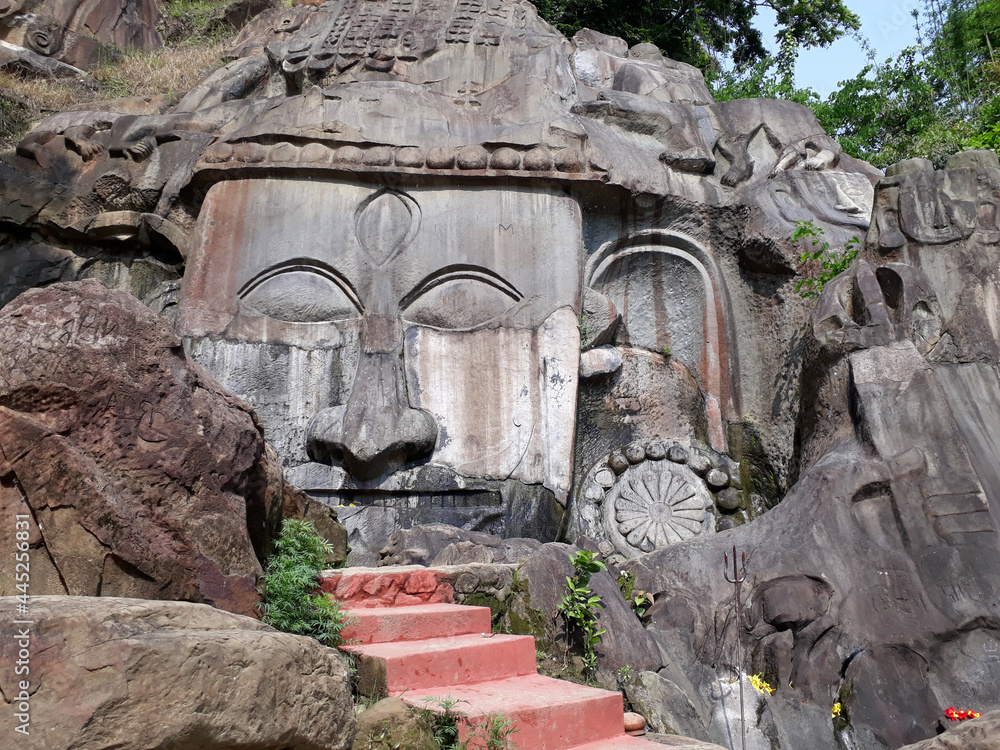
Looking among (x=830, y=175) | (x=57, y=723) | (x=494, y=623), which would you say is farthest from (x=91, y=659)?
(x=830, y=175)

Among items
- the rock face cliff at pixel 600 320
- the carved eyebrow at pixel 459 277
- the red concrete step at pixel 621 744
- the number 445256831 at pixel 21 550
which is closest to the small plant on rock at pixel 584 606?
the rock face cliff at pixel 600 320

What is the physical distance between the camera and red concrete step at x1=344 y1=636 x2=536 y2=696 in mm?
3113

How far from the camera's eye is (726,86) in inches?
593

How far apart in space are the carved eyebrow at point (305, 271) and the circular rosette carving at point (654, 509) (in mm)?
2555

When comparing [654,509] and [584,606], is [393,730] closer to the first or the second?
[584,606]

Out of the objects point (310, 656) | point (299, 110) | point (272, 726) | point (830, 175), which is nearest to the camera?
point (272, 726)

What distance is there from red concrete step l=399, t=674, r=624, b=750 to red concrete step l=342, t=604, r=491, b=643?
1.24ft

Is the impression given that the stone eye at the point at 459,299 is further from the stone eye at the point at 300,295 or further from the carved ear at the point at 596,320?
the carved ear at the point at 596,320

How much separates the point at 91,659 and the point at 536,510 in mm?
4571

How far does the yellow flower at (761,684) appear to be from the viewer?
4.45 meters

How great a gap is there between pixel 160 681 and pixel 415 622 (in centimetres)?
167

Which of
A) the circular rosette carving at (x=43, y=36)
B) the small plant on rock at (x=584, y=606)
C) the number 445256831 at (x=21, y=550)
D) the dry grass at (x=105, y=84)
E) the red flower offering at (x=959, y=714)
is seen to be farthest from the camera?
the circular rosette carving at (x=43, y=36)

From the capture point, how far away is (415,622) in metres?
3.61

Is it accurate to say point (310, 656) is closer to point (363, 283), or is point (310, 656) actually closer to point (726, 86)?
point (363, 283)
